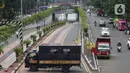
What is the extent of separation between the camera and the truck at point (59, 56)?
3134cm

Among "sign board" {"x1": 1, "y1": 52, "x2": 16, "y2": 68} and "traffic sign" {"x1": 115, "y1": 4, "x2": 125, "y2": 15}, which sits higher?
"traffic sign" {"x1": 115, "y1": 4, "x2": 125, "y2": 15}

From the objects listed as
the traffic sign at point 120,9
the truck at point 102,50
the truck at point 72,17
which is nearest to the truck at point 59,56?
the truck at point 102,50

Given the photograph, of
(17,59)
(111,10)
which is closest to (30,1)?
(111,10)

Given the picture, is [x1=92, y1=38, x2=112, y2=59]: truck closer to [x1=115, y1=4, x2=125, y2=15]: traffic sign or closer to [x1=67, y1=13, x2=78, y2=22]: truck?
[x1=115, y1=4, x2=125, y2=15]: traffic sign

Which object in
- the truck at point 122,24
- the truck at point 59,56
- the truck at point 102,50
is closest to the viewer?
the truck at point 59,56

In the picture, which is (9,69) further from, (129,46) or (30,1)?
(30,1)

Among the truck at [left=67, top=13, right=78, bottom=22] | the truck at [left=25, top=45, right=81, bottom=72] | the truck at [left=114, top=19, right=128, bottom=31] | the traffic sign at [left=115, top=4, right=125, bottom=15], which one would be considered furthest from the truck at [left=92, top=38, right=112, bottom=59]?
the truck at [left=67, top=13, right=78, bottom=22]

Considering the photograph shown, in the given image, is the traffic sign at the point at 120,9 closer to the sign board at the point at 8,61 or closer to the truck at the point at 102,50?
the sign board at the point at 8,61

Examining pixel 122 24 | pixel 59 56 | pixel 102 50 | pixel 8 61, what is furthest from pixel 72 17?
pixel 59 56

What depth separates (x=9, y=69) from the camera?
32531 mm

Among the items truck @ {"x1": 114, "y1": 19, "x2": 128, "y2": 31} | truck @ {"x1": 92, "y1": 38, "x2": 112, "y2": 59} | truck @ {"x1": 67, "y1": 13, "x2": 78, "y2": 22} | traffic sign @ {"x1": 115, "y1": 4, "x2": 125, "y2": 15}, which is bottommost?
truck @ {"x1": 67, "y1": 13, "x2": 78, "y2": 22}

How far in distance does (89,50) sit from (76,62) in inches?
448

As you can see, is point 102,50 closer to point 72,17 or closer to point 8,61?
point 8,61

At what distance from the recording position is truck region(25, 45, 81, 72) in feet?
103
